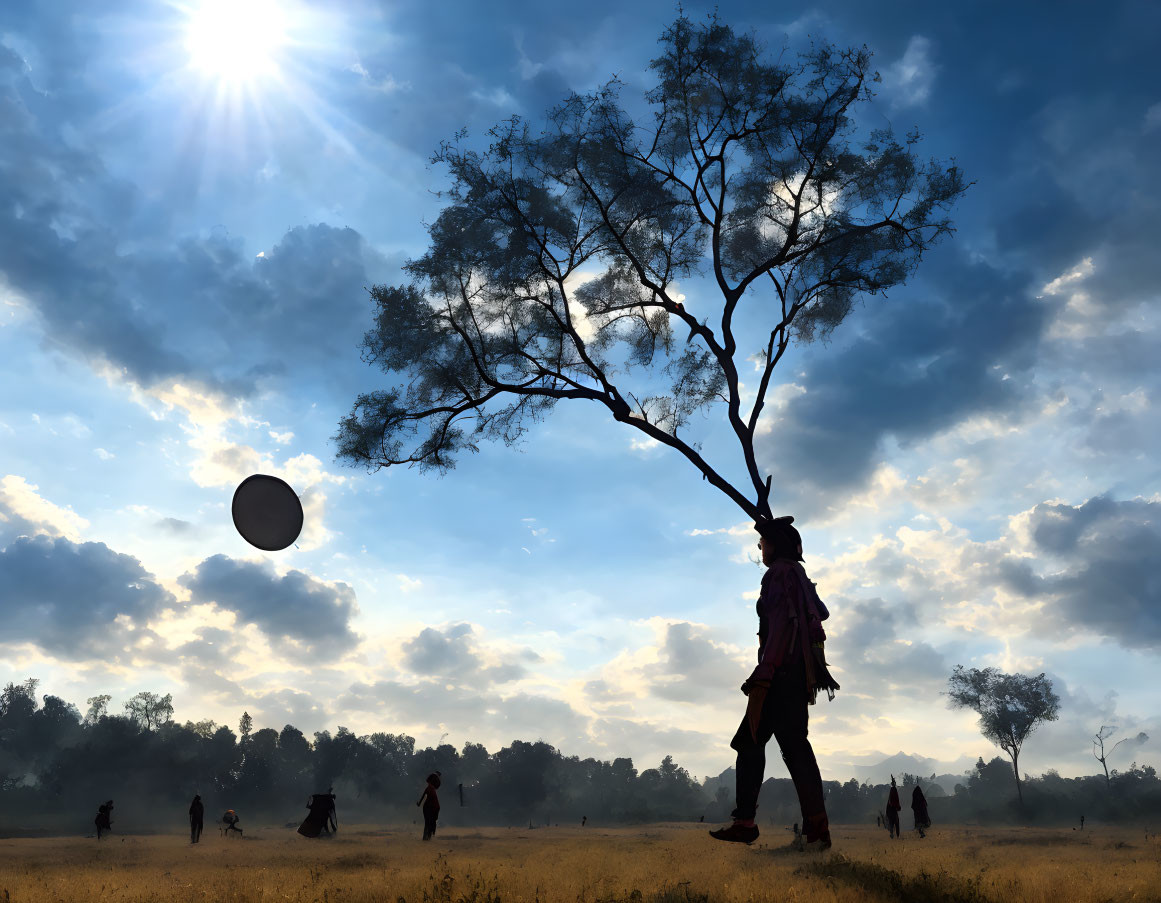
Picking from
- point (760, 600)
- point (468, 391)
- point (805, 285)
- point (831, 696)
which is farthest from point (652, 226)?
point (831, 696)

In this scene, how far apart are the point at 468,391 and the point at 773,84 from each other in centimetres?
871

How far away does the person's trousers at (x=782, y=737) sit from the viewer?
9406mm

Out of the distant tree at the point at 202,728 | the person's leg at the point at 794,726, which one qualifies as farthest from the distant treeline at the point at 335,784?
the person's leg at the point at 794,726

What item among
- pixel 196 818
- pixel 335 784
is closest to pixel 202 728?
pixel 335 784

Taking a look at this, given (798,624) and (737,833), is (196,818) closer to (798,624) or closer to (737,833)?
(737,833)

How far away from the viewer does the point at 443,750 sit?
11488 centimetres

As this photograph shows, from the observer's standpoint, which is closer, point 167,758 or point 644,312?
point 644,312

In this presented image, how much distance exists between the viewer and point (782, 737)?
9.50 m

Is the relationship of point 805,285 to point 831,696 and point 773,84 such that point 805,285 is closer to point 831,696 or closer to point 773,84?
point 773,84

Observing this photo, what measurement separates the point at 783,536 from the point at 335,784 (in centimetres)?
12213

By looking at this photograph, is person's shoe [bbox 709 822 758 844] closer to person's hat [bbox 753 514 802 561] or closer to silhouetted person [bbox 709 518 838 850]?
silhouetted person [bbox 709 518 838 850]

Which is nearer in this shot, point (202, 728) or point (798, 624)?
point (798, 624)

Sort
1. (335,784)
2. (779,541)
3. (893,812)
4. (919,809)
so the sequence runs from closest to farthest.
Answer: (779,541)
(893,812)
(919,809)
(335,784)

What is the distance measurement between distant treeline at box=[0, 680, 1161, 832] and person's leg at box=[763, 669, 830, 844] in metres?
74.6
